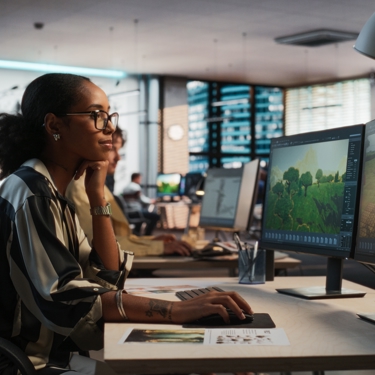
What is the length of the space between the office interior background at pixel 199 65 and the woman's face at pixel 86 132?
542cm

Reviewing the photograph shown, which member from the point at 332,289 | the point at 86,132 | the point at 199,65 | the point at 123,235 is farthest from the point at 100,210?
the point at 199,65

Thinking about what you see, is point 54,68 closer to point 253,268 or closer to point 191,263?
point 191,263

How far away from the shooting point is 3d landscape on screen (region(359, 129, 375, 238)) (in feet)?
5.34

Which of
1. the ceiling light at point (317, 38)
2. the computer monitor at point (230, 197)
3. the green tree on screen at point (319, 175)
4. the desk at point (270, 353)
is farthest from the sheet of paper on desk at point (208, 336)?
the ceiling light at point (317, 38)

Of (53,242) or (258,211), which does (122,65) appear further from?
(53,242)

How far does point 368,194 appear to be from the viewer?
167 centimetres

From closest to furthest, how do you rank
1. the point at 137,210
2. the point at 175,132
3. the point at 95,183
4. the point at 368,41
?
the point at 368,41
the point at 95,183
the point at 137,210
the point at 175,132

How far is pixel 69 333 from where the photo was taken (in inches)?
54.1

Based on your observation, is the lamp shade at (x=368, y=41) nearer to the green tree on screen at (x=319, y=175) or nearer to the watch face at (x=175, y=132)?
the green tree on screen at (x=319, y=175)

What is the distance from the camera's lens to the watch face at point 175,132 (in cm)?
1407

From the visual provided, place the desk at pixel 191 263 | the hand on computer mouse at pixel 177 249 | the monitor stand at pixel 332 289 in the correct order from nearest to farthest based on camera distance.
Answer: the monitor stand at pixel 332 289
the desk at pixel 191 263
the hand on computer mouse at pixel 177 249

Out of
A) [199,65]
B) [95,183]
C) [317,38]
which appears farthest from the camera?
[199,65]

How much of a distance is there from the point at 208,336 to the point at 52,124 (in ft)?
2.24

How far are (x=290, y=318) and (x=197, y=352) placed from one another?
1.45ft
